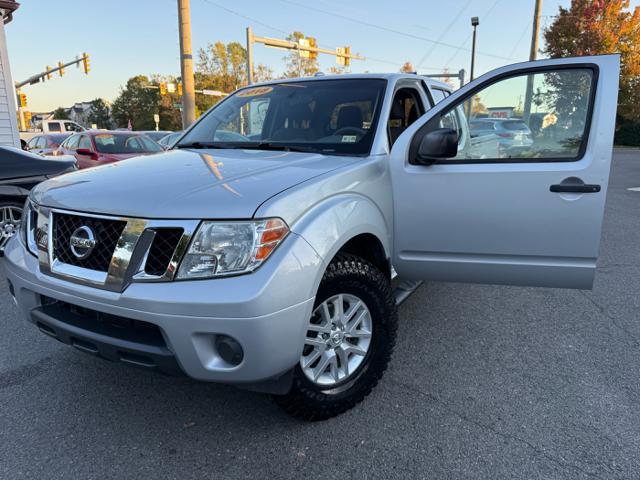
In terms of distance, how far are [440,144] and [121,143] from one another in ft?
30.6

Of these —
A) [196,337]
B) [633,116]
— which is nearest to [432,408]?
[196,337]

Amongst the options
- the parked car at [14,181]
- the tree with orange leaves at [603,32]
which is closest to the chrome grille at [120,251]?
the parked car at [14,181]

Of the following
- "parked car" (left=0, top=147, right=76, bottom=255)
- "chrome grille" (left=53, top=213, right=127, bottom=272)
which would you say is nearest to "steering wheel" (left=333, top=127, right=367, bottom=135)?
"chrome grille" (left=53, top=213, right=127, bottom=272)

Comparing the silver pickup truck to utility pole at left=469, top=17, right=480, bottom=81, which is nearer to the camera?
the silver pickup truck

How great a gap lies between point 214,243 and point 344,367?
1.04 metres

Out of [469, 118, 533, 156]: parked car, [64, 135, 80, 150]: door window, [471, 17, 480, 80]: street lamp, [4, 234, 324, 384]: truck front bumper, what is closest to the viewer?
[4, 234, 324, 384]: truck front bumper

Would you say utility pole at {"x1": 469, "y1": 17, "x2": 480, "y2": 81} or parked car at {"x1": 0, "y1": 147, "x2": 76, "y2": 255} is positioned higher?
utility pole at {"x1": 469, "y1": 17, "x2": 480, "y2": 81}

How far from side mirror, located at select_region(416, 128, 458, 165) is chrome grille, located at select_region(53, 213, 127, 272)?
66.2 inches

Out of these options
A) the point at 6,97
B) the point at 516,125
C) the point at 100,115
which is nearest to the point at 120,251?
the point at 516,125

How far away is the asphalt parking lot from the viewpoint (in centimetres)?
224

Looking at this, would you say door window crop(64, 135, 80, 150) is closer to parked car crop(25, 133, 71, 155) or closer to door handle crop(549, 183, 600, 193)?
parked car crop(25, 133, 71, 155)

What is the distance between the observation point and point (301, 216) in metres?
2.20

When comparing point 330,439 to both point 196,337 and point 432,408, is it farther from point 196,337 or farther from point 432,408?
point 196,337

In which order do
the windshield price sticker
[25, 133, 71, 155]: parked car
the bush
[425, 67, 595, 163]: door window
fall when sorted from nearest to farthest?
[425, 67, 595, 163]: door window
the windshield price sticker
[25, 133, 71, 155]: parked car
the bush
